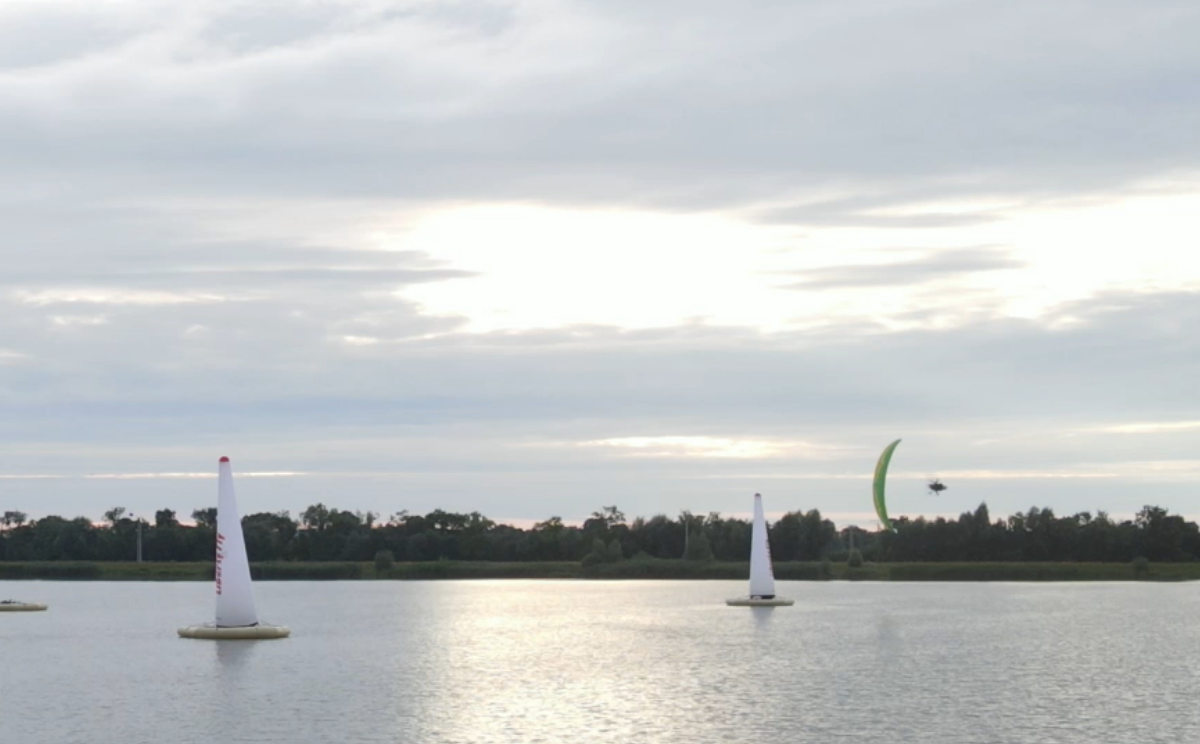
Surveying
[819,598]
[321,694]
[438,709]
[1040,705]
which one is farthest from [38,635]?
[819,598]

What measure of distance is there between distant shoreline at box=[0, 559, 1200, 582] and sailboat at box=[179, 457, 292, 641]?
8346cm

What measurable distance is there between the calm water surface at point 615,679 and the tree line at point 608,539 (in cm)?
5564

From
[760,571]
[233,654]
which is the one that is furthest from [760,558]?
[233,654]

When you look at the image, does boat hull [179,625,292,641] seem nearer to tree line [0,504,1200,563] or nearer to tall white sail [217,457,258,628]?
tall white sail [217,457,258,628]

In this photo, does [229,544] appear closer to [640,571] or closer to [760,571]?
[760,571]

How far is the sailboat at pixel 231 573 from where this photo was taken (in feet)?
154

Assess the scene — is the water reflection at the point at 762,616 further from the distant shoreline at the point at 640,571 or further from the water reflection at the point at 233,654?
the distant shoreline at the point at 640,571

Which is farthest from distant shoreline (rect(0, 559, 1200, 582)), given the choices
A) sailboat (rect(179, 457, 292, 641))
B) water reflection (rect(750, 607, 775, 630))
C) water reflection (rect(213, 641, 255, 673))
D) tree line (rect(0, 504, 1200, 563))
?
sailboat (rect(179, 457, 292, 641))

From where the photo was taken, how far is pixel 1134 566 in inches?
5448

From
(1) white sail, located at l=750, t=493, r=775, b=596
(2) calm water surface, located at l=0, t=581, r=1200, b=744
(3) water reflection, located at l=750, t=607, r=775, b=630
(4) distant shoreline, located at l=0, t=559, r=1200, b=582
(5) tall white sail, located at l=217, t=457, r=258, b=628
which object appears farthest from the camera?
(4) distant shoreline, located at l=0, t=559, r=1200, b=582

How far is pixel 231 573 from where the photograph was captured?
155 feet

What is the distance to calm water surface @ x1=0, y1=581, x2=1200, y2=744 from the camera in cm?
3425

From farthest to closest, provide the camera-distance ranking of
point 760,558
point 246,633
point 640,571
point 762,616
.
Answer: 1. point 640,571
2. point 762,616
3. point 760,558
4. point 246,633

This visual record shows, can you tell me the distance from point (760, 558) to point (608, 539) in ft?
298
